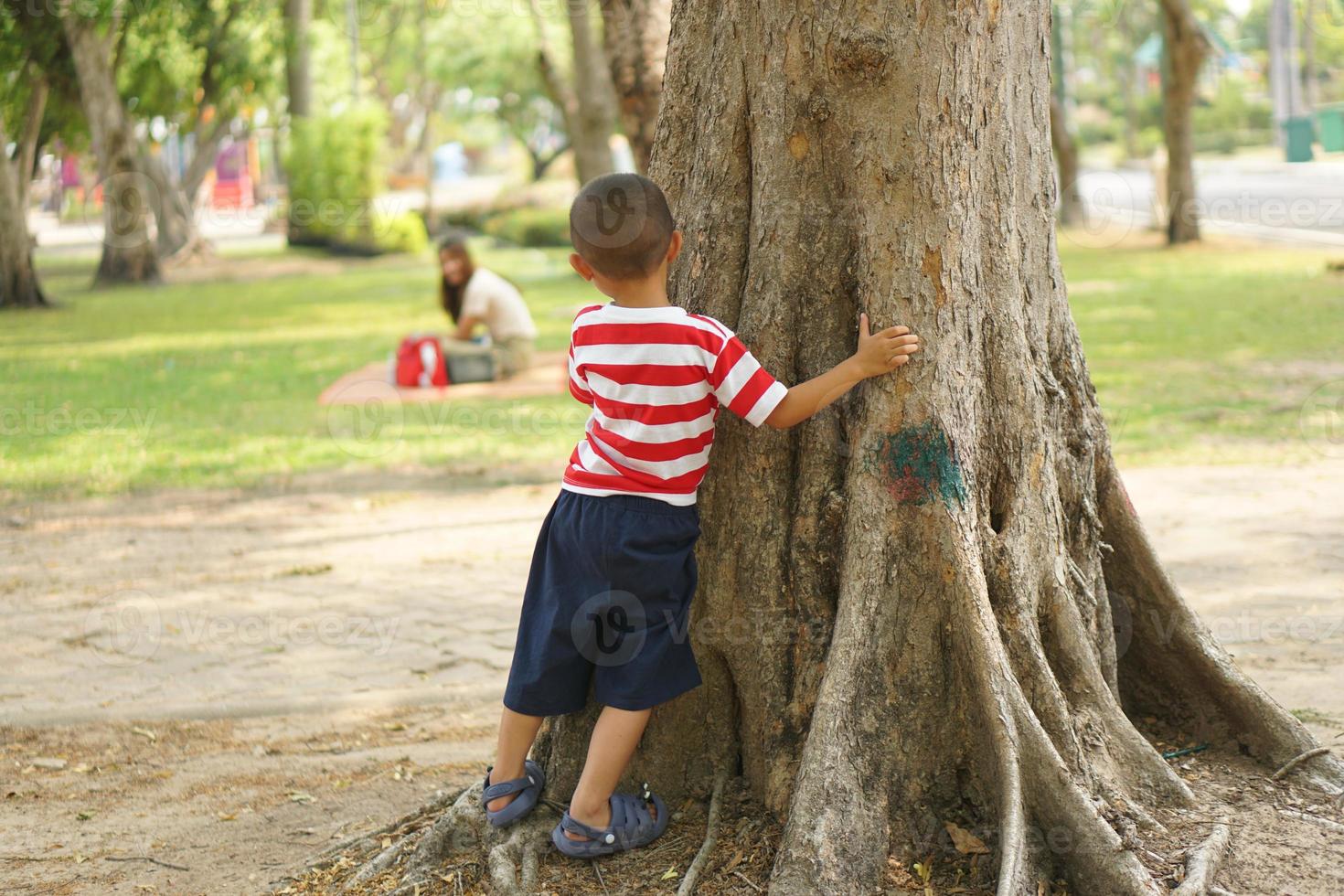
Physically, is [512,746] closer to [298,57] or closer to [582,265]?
[582,265]

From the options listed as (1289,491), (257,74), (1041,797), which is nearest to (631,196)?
(1041,797)

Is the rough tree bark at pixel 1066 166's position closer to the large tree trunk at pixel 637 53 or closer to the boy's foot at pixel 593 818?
the large tree trunk at pixel 637 53

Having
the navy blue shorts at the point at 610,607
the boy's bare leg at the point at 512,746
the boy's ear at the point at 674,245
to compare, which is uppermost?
the boy's ear at the point at 674,245

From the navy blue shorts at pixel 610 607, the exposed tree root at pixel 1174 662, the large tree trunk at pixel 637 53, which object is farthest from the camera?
the large tree trunk at pixel 637 53

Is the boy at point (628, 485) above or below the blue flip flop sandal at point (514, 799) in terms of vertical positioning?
above

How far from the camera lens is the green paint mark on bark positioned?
314 cm

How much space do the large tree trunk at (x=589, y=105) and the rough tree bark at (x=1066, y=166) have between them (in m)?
7.07

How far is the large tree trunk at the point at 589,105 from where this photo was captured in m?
17.5

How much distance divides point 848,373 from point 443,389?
343 inches

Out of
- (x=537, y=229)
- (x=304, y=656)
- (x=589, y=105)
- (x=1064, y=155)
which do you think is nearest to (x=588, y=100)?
(x=589, y=105)

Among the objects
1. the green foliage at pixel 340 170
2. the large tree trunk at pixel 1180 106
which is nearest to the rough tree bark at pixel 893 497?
the large tree trunk at pixel 1180 106

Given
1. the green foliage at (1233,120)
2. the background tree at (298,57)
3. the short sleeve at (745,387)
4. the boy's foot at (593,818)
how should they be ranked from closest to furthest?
the short sleeve at (745,387), the boy's foot at (593,818), the background tree at (298,57), the green foliage at (1233,120)

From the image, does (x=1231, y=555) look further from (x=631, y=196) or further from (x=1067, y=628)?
(x=631, y=196)

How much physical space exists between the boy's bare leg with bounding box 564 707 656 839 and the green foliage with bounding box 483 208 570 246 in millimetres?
24168
